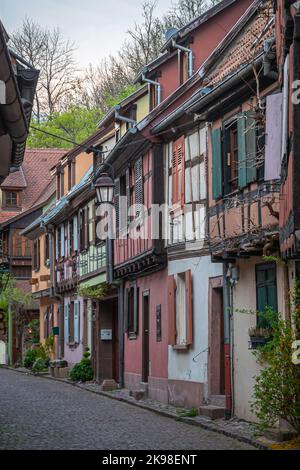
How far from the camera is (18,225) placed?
49.7 m

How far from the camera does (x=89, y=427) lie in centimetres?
1656

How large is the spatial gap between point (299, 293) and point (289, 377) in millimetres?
1095

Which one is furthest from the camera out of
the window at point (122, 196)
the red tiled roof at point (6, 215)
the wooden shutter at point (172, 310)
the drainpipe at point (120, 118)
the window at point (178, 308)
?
the red tiled roof at point (6, 215)

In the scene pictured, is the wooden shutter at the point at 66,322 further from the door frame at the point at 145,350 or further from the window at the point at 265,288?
the window at the point at 265,288

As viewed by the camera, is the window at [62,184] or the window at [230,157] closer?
the window at [230,157]

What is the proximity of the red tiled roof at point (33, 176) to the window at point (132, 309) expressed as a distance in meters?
25.9

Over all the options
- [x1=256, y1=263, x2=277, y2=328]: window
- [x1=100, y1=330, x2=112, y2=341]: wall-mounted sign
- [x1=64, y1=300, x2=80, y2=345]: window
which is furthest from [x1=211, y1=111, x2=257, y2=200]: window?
[x1=64, y1=300, x2=80, y2=345]: window

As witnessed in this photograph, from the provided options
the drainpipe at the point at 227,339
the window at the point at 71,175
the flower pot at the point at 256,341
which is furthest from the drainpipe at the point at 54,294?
the flower pot at the point at 256,341

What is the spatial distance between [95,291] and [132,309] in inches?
131

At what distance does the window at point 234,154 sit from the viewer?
16.2 meters

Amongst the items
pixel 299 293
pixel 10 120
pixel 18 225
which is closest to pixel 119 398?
pixel 299 293

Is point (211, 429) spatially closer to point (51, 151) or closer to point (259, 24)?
point (259, 24)

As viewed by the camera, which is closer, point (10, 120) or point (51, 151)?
point (10, 120)

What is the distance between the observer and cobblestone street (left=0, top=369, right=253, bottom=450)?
45.5 ft
